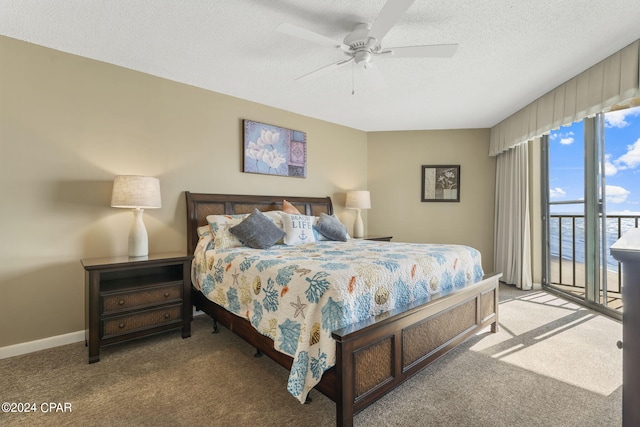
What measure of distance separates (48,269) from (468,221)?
5.48m

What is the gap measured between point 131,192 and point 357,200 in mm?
3082

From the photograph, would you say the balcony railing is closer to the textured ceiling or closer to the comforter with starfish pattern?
the textured ceiling

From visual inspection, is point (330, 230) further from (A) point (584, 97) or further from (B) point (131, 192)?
(A) point (584, 97)

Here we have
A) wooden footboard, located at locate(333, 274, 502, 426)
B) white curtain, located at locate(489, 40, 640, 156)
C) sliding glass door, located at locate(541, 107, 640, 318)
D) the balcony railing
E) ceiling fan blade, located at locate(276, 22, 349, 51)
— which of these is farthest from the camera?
the balcony railing

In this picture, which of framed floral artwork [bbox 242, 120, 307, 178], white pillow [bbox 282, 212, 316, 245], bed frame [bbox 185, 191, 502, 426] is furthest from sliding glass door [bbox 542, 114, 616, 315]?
framed floral artwork [bbox 242, 120, 307, 178]

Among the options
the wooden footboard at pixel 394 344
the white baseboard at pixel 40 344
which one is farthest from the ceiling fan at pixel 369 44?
the white baseboard at pixel 40 344

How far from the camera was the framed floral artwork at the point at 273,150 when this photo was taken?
384 cm

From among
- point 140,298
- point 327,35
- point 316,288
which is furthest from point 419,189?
point 140,298

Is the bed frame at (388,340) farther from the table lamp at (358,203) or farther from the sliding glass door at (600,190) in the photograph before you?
the table lamp at (358,203)

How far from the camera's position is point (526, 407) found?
1.75m

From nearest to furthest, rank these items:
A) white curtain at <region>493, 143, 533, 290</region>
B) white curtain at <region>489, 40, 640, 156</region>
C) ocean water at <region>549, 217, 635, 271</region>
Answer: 1. white curtain at <region>489, 40, 640, 156</region>
2. ocean water at <region>549, 217, 635, 271</region>
3. white curtain at <region>493, 143, 533, 290</region>

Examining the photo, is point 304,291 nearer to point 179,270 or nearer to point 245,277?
point 245,277

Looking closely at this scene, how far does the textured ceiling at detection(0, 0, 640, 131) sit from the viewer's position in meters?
2.12

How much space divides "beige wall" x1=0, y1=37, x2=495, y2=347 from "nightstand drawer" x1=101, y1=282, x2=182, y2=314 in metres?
0.65
